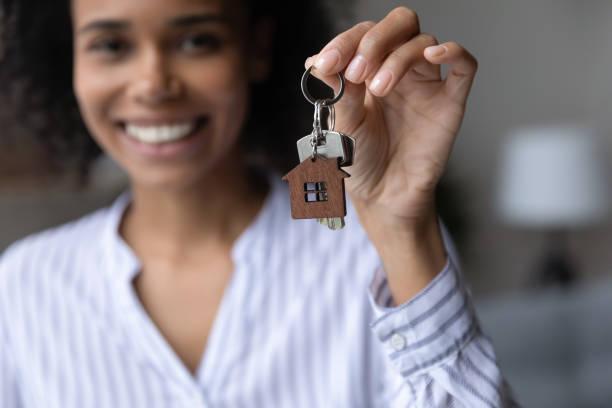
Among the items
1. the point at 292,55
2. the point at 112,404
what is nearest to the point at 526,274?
the point at 292,55

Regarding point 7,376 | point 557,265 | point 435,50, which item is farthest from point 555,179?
point 435,50

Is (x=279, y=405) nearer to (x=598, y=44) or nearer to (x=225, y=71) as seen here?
(x=225, y=71)

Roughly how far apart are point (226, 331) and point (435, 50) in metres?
0.54

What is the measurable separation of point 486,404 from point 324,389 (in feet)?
1.12

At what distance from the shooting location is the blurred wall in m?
3.06

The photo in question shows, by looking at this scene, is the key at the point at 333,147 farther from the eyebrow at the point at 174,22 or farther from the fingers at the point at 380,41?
the eyebrow at the point at 174,22

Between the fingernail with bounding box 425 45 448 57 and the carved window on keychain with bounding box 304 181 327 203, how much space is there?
131 mm

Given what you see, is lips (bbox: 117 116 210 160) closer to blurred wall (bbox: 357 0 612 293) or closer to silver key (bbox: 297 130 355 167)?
silver key (bbox: 297 130 355 167)

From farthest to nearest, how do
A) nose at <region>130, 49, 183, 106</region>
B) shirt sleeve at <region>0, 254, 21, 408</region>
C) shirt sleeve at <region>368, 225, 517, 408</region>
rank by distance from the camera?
shirt sleeve at <region>0, 254, 21, 408</region> → nose at <region>130, 49, 183, 106</region> → shirt sleeve at <region>368, 225, 517, 408</region>

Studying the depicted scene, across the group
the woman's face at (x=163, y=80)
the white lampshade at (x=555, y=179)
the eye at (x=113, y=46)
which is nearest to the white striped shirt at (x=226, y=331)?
the woman's face at (x=163, y=80)

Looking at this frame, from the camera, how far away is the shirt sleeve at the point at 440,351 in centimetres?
70

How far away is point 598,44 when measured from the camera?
124 inches

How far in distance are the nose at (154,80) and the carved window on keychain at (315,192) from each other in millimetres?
398

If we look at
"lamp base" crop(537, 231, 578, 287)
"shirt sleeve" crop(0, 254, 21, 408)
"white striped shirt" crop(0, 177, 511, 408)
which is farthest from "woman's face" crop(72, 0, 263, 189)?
"lamp base" crop(537, 231, 578, 287)
